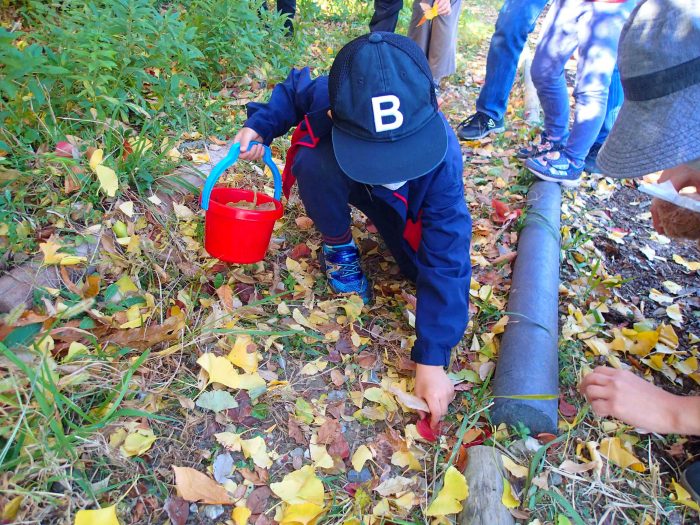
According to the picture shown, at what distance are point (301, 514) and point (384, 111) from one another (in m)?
1.13

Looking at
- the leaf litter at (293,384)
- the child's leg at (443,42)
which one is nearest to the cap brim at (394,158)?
the leaf litter at (293,384)

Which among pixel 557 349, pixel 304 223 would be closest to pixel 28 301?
pixel 304 223

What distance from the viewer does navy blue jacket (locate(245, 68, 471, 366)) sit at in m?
1.67

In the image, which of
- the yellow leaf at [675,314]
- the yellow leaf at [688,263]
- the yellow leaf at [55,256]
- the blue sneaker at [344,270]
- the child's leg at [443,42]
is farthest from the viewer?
the child's leg at [443,42]

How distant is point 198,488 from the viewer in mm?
1360

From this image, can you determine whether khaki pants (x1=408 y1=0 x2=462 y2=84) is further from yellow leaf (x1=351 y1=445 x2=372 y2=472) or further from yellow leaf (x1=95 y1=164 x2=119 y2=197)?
Result: yellow leaf (x1=351 y1=445 x2=372 y2=472)

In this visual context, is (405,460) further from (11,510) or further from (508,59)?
(508,59)

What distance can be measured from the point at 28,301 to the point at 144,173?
71cm

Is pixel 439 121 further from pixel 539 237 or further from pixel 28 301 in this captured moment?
pixel 28 301

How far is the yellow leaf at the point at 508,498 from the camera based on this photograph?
1.44m

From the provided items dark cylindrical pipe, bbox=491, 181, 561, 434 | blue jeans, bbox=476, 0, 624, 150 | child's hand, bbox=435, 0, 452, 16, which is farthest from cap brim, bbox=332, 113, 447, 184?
child's hand, bbox=435, 0, 452, 16

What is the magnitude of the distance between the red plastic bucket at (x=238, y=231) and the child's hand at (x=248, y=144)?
180 mm

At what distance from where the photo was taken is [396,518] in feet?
4.66

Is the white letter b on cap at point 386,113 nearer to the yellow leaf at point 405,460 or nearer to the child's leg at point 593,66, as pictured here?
the yellow leaf at point 405,460
